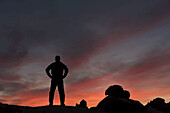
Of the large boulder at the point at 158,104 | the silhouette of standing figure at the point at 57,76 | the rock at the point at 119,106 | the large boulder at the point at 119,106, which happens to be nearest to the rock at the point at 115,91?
the large boulder at the point at 119,106

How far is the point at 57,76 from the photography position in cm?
1423

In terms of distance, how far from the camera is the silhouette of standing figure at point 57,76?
14055mm

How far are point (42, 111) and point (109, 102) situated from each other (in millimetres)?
6211

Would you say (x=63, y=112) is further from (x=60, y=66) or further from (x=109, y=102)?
(x=109, y=102)

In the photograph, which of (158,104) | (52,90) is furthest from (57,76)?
(158,104)

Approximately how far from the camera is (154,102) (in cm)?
2827

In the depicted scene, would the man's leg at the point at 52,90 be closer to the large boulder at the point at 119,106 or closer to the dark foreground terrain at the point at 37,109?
the dark foreground terrain at the point at 37,109

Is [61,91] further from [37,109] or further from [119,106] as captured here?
[119,106]

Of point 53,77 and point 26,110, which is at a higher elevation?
point 53,77

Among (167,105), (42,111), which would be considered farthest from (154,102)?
(42,111)

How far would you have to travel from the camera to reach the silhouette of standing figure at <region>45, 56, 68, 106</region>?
46.1ft

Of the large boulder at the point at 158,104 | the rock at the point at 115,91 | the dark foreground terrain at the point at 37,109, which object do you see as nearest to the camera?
the dark foreground terrain at the point at 37,109

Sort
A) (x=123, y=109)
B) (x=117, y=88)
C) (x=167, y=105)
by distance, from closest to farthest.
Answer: (x=123, y=109)
(x=117, y=88)
(x=167, y=105)

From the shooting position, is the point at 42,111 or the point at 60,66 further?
the point at 60,66
